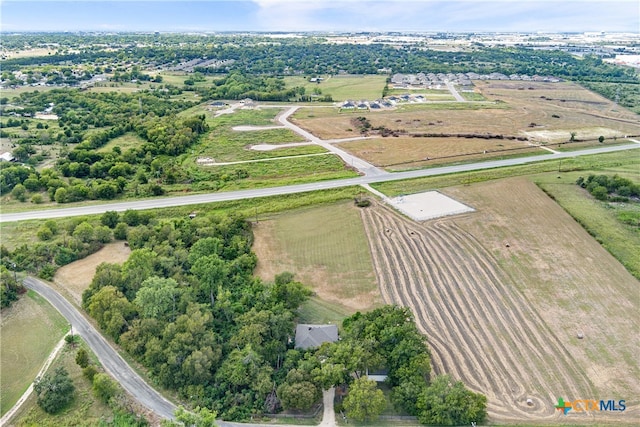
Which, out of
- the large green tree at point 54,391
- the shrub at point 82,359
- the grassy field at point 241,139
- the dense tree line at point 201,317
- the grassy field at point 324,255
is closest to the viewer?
the large green tree at point 54,391

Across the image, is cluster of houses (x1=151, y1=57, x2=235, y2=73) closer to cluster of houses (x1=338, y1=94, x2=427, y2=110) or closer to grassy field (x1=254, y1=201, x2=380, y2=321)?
cluster of houses (x1=338, y1=94, x2=427, y2=110)

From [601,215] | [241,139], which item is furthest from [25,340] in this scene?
[601,215]

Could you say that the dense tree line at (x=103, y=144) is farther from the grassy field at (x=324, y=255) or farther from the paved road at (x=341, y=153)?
the grassy field at (x=324, y=255)

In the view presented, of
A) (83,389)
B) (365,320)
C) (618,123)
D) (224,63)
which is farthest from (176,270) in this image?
(224,63)

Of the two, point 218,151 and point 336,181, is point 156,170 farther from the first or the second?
point 336,181

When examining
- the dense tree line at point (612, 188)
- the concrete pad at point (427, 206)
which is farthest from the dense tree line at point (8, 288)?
the dense tree line at point (612, 188)

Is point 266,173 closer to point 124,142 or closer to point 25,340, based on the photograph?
point 124,142

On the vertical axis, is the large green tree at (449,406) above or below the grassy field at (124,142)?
below

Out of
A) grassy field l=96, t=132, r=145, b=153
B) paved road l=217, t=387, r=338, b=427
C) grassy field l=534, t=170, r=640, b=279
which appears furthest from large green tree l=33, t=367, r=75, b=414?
grassy field l=96, t=132, r=145, b=153
